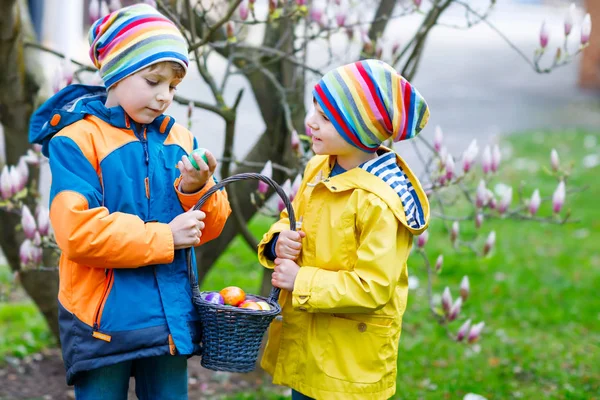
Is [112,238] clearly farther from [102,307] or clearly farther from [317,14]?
[317,14]

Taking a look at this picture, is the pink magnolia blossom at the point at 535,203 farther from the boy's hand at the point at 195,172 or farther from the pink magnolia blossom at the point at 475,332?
the boy's hand at the point at 195,172

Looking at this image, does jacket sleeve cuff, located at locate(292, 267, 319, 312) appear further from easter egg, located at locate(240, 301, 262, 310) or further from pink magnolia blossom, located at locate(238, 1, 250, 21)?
pink magnolia blossom, located at locate(238, 1, 250, 21)

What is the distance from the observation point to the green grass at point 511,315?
14.5 feet

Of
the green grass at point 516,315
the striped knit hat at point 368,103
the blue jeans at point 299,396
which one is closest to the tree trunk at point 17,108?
the green grass at point 516,315

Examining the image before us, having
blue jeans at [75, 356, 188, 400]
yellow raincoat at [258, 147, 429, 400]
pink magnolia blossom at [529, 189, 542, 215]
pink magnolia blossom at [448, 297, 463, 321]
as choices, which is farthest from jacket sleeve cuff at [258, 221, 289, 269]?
pink magnolia blossom at [529, 189, 542, 215]

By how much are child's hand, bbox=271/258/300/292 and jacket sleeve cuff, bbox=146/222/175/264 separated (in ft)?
1.19

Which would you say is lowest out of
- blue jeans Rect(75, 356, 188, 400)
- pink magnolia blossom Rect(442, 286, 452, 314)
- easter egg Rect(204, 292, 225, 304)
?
pink magnolia blossom Rect(442, 286, 452, 314)

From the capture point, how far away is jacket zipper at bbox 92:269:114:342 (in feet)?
8.08

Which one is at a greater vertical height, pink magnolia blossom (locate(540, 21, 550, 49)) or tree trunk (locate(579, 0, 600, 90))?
pink magnolia blossom (locate(540, 21, 550, 49))

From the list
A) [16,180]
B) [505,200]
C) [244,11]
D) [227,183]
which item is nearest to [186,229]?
[227,183]

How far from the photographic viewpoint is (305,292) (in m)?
2.58

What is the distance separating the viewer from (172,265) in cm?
262

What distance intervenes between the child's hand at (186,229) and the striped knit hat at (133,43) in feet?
1.53

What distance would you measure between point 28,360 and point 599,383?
10.3ft
